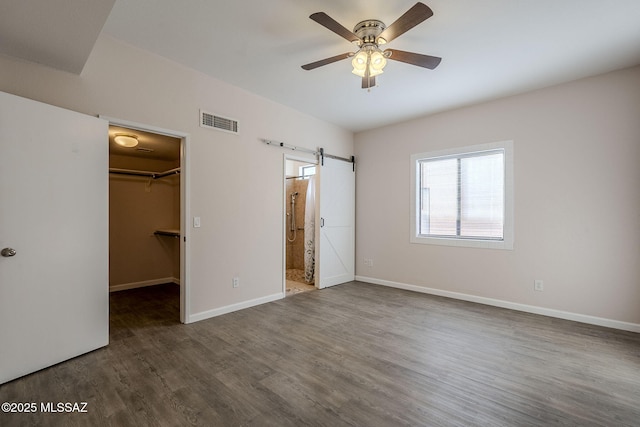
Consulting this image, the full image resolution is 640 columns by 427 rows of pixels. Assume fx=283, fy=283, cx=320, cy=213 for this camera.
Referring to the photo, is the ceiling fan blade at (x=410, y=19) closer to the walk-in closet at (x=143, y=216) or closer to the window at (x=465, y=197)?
the window at (x=465, y=197)

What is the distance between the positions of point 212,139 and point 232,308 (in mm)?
2132

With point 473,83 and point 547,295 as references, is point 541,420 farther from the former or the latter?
point 473,83

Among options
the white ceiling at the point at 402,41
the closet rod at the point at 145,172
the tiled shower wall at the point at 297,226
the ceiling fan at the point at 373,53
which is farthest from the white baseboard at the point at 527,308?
the closet rod at the point at 145,172

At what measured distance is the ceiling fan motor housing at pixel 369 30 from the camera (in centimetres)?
232

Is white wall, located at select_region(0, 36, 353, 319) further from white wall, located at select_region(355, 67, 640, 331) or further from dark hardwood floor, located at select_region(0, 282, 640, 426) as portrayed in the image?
white wall, located at select_region(355, 67, 640, 331)

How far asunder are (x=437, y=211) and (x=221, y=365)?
3820 millimetres

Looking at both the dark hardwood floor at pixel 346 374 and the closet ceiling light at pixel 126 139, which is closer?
the dark hardwood floor at pixel 346 374

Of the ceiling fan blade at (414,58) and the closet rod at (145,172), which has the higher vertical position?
the ceiling fan blade at (414,58)

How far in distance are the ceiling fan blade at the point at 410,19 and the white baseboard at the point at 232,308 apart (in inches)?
133

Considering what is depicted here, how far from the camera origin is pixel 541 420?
1.72m

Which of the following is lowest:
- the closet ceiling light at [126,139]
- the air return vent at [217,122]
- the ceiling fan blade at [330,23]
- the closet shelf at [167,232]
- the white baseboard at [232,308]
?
the white baseboard at [232,308]

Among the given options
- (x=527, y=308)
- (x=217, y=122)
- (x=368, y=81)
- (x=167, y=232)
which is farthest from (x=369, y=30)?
(x=167, y=232)

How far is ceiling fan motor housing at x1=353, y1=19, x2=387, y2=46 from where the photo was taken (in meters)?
2.32

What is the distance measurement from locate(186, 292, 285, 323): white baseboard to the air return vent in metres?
2.22
